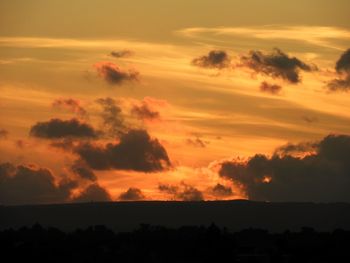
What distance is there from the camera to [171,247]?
473 feet

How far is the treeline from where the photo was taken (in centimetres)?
13200

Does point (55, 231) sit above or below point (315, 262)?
above

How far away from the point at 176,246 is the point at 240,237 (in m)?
24.1

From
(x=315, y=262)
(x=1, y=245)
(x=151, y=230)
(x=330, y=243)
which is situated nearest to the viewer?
(x=315, y=262)

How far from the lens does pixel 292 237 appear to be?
160 meters

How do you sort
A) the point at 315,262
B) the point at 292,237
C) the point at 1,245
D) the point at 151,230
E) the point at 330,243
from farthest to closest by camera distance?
the point at 151,230
the point at 292,237
the point at 330,243
the point at 1,245
the point at 315,262

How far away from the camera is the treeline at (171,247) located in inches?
5197

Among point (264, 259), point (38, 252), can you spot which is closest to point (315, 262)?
point (264, 259)

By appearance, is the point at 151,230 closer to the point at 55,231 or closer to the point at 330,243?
the point at 55,231

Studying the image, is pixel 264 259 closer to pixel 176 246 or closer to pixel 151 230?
pixel 176 246

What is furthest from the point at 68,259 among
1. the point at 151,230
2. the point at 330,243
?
the point at 151,230

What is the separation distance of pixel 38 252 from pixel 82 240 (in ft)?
67.9

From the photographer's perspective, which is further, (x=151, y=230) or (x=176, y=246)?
(x=151, y=230)

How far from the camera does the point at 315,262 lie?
12925cm
